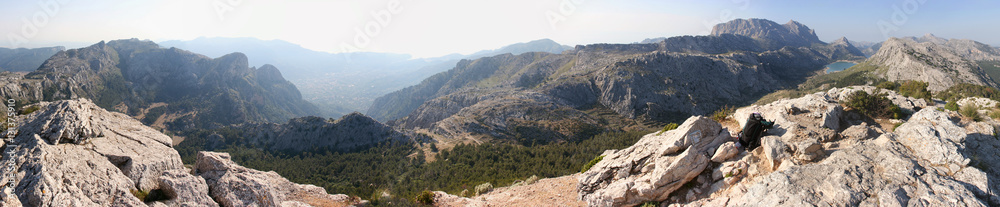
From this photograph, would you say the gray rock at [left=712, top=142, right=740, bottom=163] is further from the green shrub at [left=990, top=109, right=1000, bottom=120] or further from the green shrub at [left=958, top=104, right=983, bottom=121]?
the green shrub at [left=990, top=109, right=1000, bottom=120]

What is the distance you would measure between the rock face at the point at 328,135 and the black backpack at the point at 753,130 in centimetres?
9165

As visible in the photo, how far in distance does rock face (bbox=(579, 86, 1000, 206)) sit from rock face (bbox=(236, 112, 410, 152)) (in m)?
89.1

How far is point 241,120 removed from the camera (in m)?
187

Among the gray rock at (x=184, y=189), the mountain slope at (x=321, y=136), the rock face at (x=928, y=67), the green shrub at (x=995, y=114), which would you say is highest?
the green shrub at (x=995, y=114)

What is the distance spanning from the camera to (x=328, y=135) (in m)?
105

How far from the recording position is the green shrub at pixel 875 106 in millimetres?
18797

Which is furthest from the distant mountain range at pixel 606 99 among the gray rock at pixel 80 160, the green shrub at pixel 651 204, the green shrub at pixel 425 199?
the gray rock at pixel 80 160

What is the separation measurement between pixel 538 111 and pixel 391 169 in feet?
222

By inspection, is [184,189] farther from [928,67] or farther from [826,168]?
[928,67]

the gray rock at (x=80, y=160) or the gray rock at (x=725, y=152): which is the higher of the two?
the gray rock at (x=80, y=160)

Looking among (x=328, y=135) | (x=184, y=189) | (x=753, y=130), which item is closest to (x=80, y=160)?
(x=184, y=189)

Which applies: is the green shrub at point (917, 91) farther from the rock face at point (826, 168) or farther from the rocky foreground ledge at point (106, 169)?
the rocky foreground ledge at point (106, 169)

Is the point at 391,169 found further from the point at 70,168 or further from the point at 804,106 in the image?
the point at 804,106

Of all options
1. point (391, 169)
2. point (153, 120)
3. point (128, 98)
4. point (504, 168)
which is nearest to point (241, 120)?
point (153, 120)
